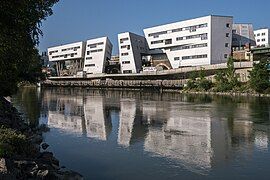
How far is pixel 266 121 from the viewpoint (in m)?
27.6

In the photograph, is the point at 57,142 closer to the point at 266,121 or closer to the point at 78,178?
the point at 78,178

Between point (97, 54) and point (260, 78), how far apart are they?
5888 centimetres

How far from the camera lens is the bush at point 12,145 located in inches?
464

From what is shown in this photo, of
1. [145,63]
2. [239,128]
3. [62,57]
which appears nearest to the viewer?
[239,128]

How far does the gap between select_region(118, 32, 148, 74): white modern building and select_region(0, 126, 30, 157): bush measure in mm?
80851

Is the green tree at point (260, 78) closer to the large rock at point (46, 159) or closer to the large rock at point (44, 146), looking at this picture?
the large rock at point (44, 146)

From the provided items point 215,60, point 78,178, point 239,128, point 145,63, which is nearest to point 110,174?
point 78,178

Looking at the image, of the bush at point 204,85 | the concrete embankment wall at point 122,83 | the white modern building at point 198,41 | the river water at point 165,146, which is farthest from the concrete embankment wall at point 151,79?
the river water at point 165,146

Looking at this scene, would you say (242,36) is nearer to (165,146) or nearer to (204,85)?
(204,85)

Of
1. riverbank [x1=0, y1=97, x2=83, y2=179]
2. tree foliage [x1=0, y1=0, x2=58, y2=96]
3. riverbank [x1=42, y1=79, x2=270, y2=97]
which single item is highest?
tree foliage [x1=0, y1=0, x2=58, y2=96]

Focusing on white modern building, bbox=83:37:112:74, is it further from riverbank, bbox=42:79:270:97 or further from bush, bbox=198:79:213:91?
bush, bbox=198:79:213:91

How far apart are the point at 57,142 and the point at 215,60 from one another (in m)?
61.3

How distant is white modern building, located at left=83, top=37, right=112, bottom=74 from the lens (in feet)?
347

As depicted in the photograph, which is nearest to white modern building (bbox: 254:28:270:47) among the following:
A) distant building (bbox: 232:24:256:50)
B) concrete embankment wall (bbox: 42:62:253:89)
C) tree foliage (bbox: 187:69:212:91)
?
distant building (bbox: 232:24:256:50)
